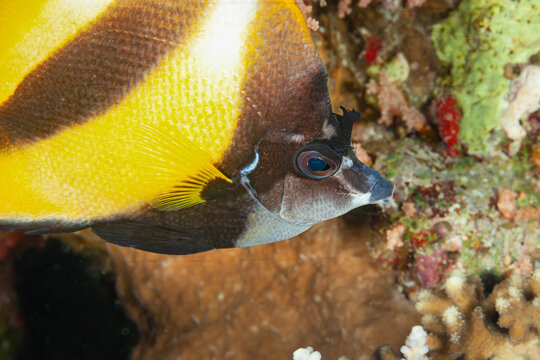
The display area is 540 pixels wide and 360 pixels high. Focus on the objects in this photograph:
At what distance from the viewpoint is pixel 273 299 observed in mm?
3123

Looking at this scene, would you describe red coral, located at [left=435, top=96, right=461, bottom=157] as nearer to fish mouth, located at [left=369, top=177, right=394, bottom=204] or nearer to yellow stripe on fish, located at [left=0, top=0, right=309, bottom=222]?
fish mouth, located at [left=369, top=177, right=394, bottom=204]

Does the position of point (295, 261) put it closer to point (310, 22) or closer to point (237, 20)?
point (310, 22)

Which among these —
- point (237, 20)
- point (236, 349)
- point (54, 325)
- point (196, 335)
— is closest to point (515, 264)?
point (236, 349)

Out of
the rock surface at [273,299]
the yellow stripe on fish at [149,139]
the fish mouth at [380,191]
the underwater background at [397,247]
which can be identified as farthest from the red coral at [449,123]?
the yellow stripe on fish at [149,139]

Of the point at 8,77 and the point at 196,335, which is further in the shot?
the point at 196,335

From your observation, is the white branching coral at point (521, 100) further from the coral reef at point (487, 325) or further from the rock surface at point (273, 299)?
the rock surface at point (273, 299)

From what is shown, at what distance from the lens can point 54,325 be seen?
423 cm

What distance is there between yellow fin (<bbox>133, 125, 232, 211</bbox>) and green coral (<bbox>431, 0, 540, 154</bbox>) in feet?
9.65

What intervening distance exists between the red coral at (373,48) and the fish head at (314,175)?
2762 mm

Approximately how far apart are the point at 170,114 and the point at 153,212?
1.32 ft

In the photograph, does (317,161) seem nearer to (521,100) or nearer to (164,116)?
(164,116)

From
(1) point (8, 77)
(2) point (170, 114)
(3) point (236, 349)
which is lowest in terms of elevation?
(3) point (236, 349)

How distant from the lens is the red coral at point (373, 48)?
12.5 ft

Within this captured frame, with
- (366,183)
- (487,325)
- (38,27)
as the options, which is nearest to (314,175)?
(366,183)
